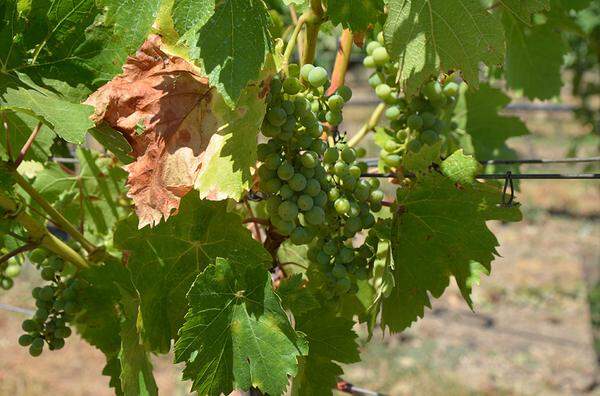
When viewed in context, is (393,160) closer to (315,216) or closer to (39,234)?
(315,216)

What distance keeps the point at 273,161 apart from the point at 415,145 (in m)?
0.27

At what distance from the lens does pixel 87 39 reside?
2.94 ft

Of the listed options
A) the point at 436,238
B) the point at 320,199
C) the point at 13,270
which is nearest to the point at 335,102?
the point at 320,199

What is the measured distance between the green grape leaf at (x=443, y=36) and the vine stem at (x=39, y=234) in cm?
52

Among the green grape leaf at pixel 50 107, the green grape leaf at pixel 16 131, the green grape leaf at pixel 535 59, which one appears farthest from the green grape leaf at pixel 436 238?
the green grape leaf at pixel 535 59

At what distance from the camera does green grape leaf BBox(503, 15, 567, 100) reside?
1.50 meters

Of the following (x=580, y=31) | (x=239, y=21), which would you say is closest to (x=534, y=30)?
(x=580, y=31)

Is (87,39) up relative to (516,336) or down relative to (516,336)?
up

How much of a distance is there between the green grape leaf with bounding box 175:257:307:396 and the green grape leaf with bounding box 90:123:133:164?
0.19 meters

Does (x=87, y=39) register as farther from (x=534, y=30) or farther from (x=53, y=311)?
(x=534, y=30)

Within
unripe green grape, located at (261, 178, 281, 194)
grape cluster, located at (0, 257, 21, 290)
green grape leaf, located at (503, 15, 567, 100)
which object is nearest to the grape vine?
unripe green grape, located at (261, 178, 281, 194)

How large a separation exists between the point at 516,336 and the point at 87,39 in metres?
4.30

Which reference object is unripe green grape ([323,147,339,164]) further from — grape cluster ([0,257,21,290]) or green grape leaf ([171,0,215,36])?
grape cluster ([0,257,21,290])

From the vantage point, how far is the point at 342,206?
36.2 inches
